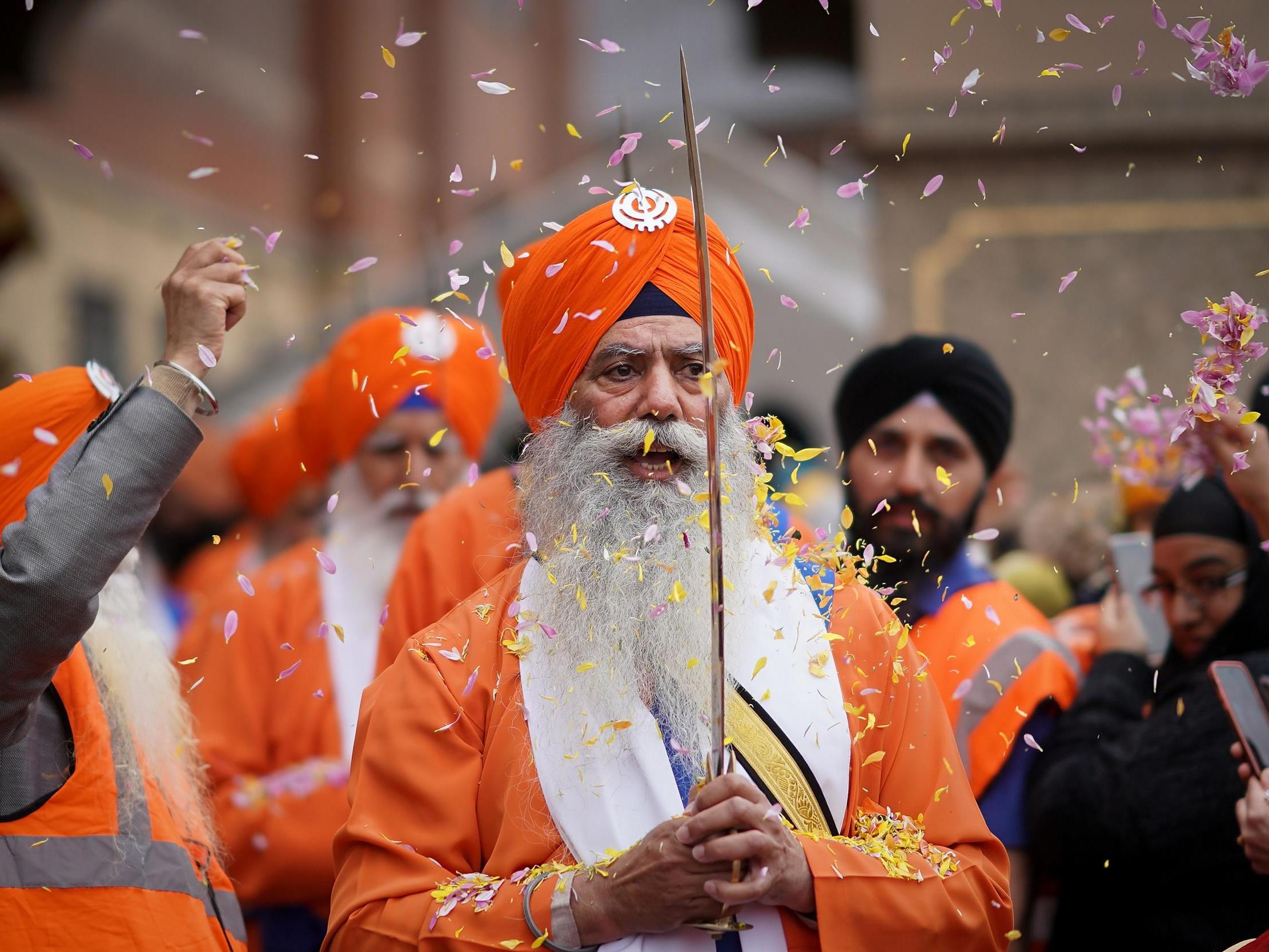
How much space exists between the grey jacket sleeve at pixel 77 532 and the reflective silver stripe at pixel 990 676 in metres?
1.91

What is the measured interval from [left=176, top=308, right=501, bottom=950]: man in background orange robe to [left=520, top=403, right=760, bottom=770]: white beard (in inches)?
44.9

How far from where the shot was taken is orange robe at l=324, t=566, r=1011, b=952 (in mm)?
2314

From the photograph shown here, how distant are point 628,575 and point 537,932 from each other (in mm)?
688

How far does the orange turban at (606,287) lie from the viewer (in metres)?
2.76

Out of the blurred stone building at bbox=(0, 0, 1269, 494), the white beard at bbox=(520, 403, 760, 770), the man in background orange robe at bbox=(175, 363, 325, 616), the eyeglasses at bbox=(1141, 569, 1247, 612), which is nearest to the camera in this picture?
the white beard at bbox=(520, 403, 760, 770)

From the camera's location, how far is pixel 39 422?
9.43 feet

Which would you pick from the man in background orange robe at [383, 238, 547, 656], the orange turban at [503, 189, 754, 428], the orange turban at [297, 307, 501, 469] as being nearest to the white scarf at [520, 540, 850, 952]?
the orange turban at [503, 189, 754, 428]

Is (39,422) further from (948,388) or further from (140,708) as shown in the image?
(948,388)

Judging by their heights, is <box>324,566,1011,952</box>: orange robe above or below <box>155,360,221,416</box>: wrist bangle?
below

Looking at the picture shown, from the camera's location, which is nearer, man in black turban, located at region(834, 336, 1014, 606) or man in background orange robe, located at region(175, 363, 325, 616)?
man in black turban, located at region(834, 336, 1014, 606)

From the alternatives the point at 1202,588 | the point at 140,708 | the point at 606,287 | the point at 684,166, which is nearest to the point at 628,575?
the point at 606,287

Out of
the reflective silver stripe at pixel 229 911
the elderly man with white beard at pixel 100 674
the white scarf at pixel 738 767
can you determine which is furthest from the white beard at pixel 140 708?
the white scarf at pixel 738 767

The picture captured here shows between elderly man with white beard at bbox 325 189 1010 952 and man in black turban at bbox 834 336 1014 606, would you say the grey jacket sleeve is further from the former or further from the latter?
→ man in black turban at bbox 834 336 1014 606

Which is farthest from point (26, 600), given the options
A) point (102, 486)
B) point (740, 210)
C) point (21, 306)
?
point (21, 306)
